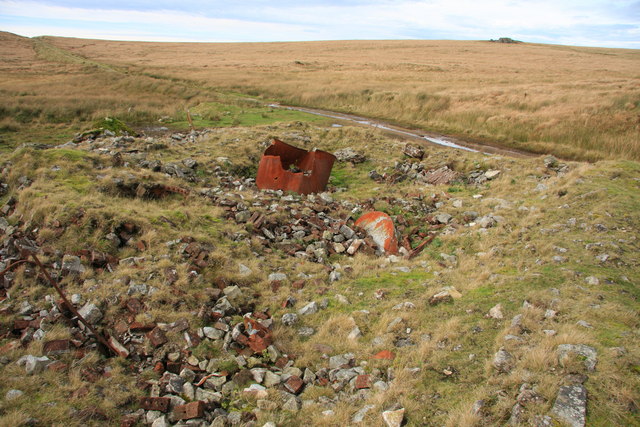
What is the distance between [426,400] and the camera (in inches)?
143

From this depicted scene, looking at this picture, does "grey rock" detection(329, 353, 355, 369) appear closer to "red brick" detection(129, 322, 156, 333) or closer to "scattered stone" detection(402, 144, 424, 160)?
"red brick" detection(129, 322, 156, 333)

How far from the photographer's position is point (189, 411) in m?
3.67

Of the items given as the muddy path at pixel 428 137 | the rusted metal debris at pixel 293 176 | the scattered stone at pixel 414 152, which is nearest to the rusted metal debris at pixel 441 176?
the scattered stone at pixel 414 152

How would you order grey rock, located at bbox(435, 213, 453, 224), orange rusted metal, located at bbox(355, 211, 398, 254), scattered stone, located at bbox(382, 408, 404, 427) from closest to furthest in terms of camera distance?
scattered stone, located at bbox(382, 408, 404, 427), orange rusted metal, located at bbox(355, 211, 398, 254), grey rock, located at bbox(435, 213, 453, 224)

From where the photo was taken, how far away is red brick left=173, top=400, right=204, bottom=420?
3633 millimetres

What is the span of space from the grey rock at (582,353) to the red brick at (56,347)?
505cm

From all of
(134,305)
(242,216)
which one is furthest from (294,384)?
(242,216)

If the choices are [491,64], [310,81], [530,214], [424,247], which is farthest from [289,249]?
[491,64]

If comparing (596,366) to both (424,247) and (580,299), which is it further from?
(424,247)

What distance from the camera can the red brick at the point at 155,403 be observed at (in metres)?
3.74

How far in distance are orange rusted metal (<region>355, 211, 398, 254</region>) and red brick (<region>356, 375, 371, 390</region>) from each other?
3595mm

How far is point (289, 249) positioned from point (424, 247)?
2.60 metres

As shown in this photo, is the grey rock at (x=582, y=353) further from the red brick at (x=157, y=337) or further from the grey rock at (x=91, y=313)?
the grey rock at (x=91, y=313)

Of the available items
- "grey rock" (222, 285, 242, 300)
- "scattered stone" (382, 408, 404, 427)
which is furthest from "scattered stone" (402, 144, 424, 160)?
"scattered stone" (382, 408, 404, 427)
